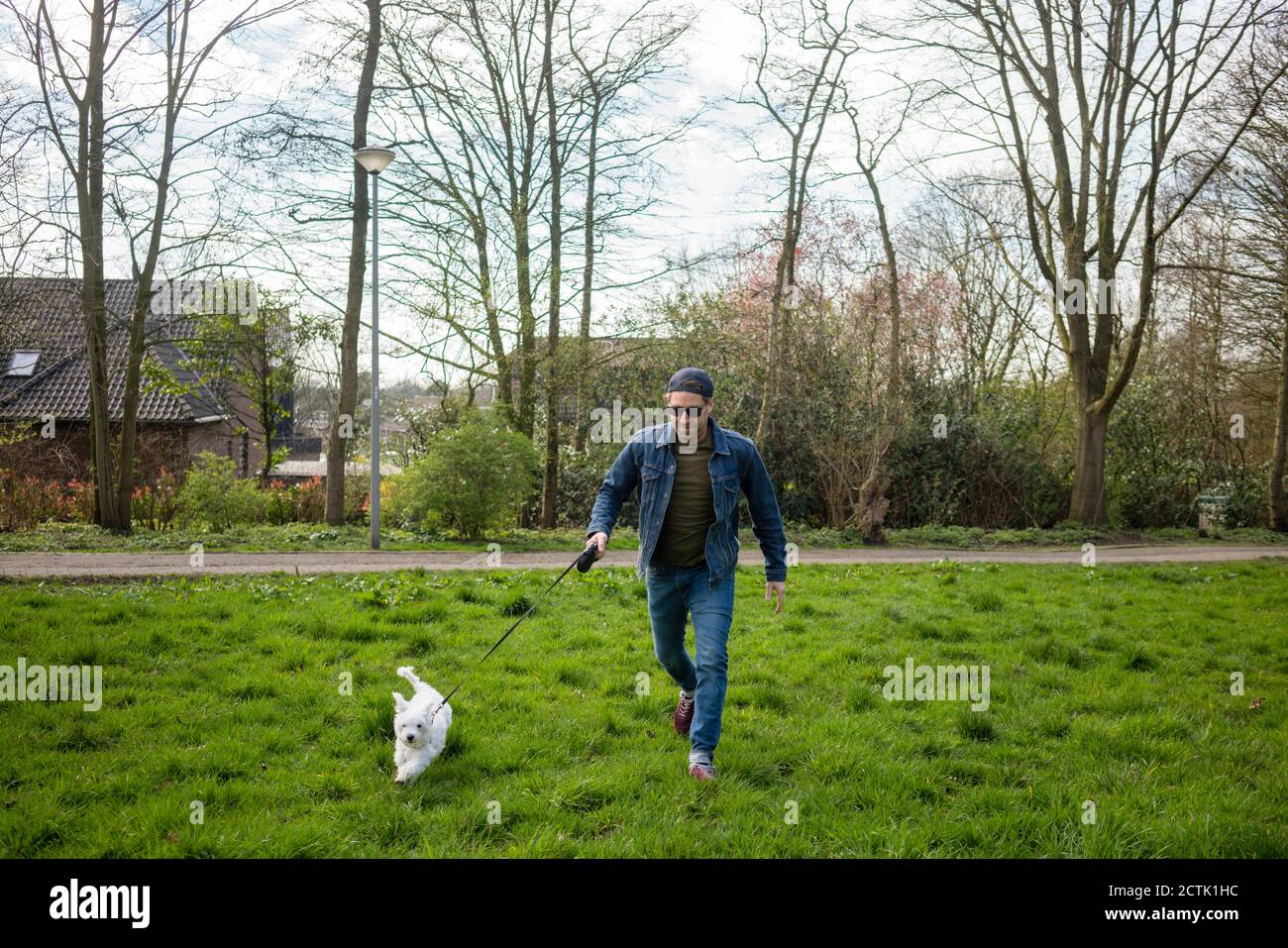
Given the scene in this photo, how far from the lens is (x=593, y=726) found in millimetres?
4926

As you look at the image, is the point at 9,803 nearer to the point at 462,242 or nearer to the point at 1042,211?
the point at 462,242

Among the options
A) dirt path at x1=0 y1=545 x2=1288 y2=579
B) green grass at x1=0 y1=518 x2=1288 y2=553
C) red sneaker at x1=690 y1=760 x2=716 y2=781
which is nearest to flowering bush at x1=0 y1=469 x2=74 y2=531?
green grass at x1=0 y1=518 x2=1288 y2=553

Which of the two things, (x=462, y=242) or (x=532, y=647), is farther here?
(x=462, y=242)

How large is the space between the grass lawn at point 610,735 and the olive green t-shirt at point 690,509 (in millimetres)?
1083

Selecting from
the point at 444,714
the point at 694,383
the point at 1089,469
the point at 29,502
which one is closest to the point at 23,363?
the point at 29,502

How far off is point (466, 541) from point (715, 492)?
1018cm

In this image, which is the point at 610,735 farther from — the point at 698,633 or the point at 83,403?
the point at 83,403

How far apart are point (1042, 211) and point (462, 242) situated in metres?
12.2

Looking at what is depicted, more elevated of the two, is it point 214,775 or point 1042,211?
point 1042,211

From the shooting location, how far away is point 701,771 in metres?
4.22

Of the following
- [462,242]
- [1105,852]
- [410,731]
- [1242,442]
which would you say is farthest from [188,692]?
[1242,442]

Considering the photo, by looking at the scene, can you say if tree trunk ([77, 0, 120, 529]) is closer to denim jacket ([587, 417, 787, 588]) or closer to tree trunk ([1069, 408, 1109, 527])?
denim jacket ([587, 417, 787, 588])

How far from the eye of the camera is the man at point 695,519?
456cm
